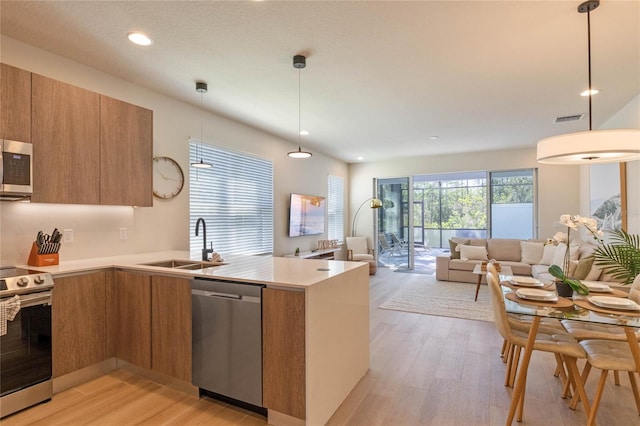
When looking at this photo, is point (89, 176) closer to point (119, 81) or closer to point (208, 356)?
point (119, 81)

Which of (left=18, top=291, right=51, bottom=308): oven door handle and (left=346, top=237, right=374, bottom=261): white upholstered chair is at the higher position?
(left=18, top=291, right=51, bottom=308): oven door handle

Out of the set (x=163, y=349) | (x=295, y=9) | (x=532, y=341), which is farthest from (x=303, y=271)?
(x=295, y=9)

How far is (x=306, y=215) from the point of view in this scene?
249 inches

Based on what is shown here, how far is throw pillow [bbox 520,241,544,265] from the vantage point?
602cm

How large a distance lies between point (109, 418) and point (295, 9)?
9.86 feet

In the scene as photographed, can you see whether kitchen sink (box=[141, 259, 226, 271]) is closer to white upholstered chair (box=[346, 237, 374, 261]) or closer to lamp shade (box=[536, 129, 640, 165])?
lamp shade (box=[536, 129, 640, 165])

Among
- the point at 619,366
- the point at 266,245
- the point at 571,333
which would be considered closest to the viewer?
the point at 619,366

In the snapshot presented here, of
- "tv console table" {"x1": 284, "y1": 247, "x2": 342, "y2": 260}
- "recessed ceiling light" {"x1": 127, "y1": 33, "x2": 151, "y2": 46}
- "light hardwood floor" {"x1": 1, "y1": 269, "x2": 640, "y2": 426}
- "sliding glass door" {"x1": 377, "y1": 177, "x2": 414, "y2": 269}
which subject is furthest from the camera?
"sliding glass door" {"x1": 377, "y1": 177, "x2": 414, "y2": 269}

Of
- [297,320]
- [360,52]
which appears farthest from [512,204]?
[297,320]

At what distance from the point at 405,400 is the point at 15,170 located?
10.7ft

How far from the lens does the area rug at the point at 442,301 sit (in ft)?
14.4

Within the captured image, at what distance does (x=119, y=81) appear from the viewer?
10.7ft

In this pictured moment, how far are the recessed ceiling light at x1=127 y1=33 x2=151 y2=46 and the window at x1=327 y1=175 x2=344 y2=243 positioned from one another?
5.21 m

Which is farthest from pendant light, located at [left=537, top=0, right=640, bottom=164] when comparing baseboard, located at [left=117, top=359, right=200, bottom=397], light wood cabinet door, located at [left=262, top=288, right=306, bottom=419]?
baseboard, located at [left=117, top=359, right=200, bottom=397]
